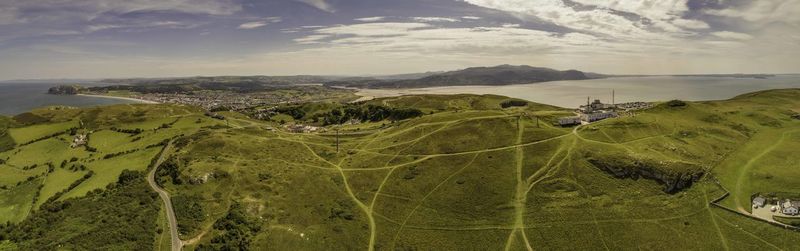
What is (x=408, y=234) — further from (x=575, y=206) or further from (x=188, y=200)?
(x=188, y=200)

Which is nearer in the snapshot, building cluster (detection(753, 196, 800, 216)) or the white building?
the white building

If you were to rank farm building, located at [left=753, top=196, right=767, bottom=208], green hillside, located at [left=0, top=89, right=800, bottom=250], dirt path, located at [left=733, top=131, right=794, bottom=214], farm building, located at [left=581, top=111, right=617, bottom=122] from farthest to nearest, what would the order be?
farm building, located at [left=581, top=111, right=617, bottom=122]
dirt path, located at [left=733, top=131, right=794, bottom=214]
farm building, located at [left=753, top=196, right=767, bottom=208]
green hillside, located at [left=0, top=89, right=800, bottom=250]

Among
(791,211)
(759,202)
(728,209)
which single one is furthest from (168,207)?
(791,211)

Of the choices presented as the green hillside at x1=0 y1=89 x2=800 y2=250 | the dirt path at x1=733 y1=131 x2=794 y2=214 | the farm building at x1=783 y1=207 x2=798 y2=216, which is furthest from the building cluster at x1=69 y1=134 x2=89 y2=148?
the farm building at x1=783 y1=207 x2=798 y2=216

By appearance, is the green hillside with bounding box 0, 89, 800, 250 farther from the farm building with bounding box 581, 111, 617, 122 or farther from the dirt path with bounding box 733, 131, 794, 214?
the farm building with bounding box 581, 111, 617, 122

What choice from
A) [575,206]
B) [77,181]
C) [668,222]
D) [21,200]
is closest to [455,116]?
[575,206]

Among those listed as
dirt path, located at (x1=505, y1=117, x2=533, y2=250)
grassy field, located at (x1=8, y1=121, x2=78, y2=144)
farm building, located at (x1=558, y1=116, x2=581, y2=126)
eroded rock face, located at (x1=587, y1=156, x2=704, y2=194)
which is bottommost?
dirt path, located at (x1=505, y1=117, x2=533, y2=250)
